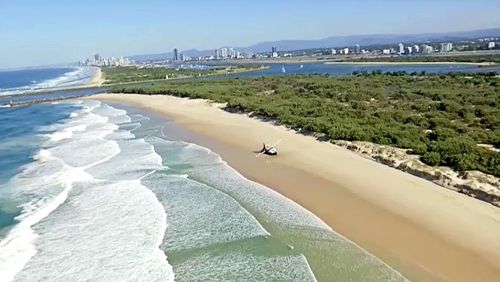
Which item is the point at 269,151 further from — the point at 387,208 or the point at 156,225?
the point at 156,225

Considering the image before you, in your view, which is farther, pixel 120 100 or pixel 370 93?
pixel 120 100

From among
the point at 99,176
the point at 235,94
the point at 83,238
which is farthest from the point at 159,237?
the point at 235,94

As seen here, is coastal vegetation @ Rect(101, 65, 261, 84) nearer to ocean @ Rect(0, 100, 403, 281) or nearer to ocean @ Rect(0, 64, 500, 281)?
ocean @ Rect(0, 64, 500, 281)

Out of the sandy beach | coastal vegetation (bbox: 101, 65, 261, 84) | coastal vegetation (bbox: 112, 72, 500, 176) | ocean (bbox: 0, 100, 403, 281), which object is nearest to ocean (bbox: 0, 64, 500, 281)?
ocean (bbox: 0, 100, 403, 281)

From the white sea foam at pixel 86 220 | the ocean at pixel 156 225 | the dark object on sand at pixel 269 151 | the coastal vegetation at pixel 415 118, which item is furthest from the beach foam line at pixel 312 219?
the coastal vegetation at pixel 415 118

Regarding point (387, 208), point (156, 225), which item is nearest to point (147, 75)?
point (156, 225)

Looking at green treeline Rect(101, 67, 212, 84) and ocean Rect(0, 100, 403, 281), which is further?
green treeline Rect(101, 67, 212, 84)

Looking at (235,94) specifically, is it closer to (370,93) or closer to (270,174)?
(370,93)
